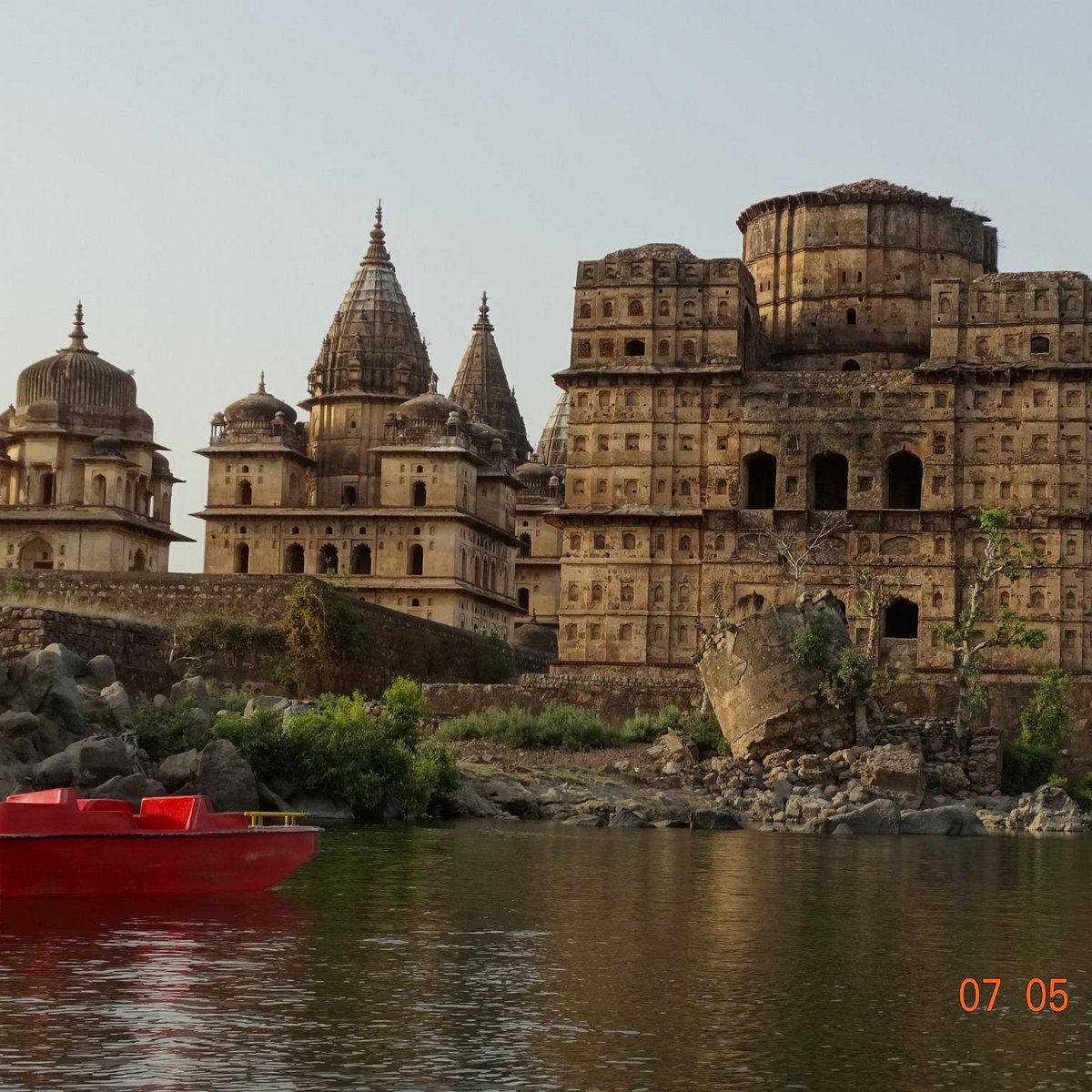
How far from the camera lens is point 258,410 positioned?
67938 millimetres

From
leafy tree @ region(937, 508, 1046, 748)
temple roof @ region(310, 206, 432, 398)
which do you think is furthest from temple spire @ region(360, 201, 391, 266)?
leafy tree @ region(937, 508, 1046, 748)

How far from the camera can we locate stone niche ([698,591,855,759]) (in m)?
37.6

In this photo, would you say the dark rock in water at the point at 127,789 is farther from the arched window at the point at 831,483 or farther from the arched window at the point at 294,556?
the arched window at the point at 294,556

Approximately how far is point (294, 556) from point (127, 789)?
142 feet

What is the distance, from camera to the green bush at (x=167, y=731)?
27.6 metres

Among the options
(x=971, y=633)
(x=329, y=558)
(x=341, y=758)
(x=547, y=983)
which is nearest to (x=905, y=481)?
(x=971, y=633)

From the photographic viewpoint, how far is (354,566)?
65.6 m

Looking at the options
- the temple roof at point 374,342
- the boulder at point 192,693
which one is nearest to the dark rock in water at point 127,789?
the boulder at point 192,693

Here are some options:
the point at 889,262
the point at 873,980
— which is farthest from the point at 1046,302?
the point at 873,980

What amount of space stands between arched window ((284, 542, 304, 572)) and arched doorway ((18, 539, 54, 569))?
7.92m

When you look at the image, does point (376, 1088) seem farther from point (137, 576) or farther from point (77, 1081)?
point (137, 576)

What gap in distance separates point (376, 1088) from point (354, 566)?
5469 cm

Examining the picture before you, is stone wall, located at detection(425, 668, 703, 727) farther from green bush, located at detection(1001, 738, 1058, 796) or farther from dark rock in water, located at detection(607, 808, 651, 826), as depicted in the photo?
dark rock in water, located at detection(607, 808, 651, 826)

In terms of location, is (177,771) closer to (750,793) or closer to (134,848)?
(134,848)
